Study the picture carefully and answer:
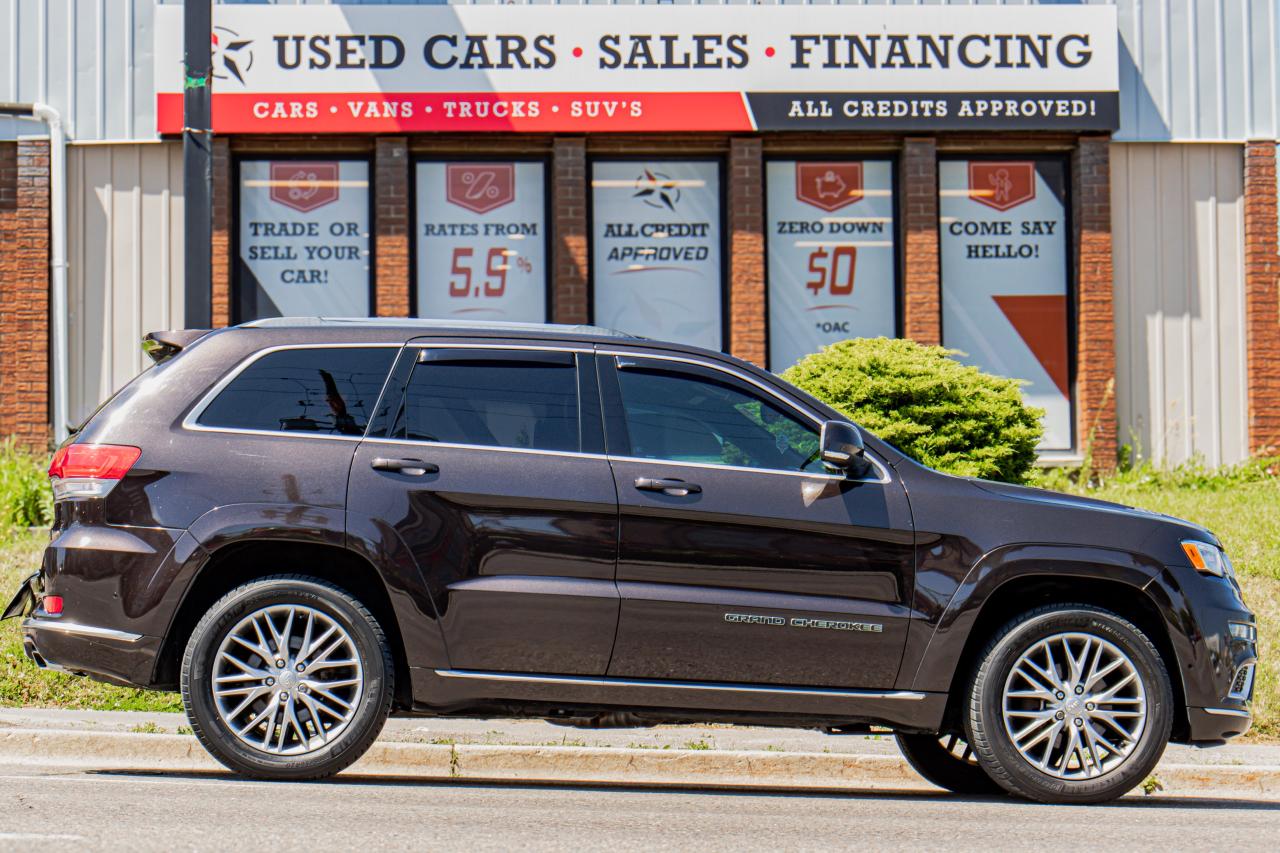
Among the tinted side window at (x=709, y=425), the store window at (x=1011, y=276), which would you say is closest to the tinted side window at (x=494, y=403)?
the tinted side window at (x=709, y=425)

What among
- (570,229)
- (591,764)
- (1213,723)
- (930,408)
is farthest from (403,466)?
(570,229)

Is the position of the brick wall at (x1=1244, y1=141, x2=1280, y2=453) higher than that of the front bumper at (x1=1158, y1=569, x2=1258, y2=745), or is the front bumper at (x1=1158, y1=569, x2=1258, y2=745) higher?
the brick wall at (x1=1244, y1=141, x2=1280, y2=453)

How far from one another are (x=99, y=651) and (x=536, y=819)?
1949 mm

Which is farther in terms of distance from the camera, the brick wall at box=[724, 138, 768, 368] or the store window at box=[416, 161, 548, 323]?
the store window at box=[416, 161, 548, 323]

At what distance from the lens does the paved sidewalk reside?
7.49m

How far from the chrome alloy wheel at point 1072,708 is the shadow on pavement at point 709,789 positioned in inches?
9.6

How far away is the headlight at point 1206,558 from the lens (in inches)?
247

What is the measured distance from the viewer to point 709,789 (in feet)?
22.2

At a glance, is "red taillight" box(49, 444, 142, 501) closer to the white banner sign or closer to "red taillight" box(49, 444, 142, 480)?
"red taillight" box(49, 444, 142, 480)

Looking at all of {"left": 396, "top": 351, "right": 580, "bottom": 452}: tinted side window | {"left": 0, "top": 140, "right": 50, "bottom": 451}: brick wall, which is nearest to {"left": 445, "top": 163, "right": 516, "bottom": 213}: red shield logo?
{"left": 0, "top": 140, "right": 50, "bottom": 451}: brick wall

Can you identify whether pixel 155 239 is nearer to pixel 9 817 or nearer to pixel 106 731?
pixel 106 731

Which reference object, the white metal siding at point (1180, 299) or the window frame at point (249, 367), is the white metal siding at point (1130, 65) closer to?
the white metal siding at point (1180, 299)

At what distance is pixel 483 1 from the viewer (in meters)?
15.7

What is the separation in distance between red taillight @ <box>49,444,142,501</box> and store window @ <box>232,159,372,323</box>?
978 cm
